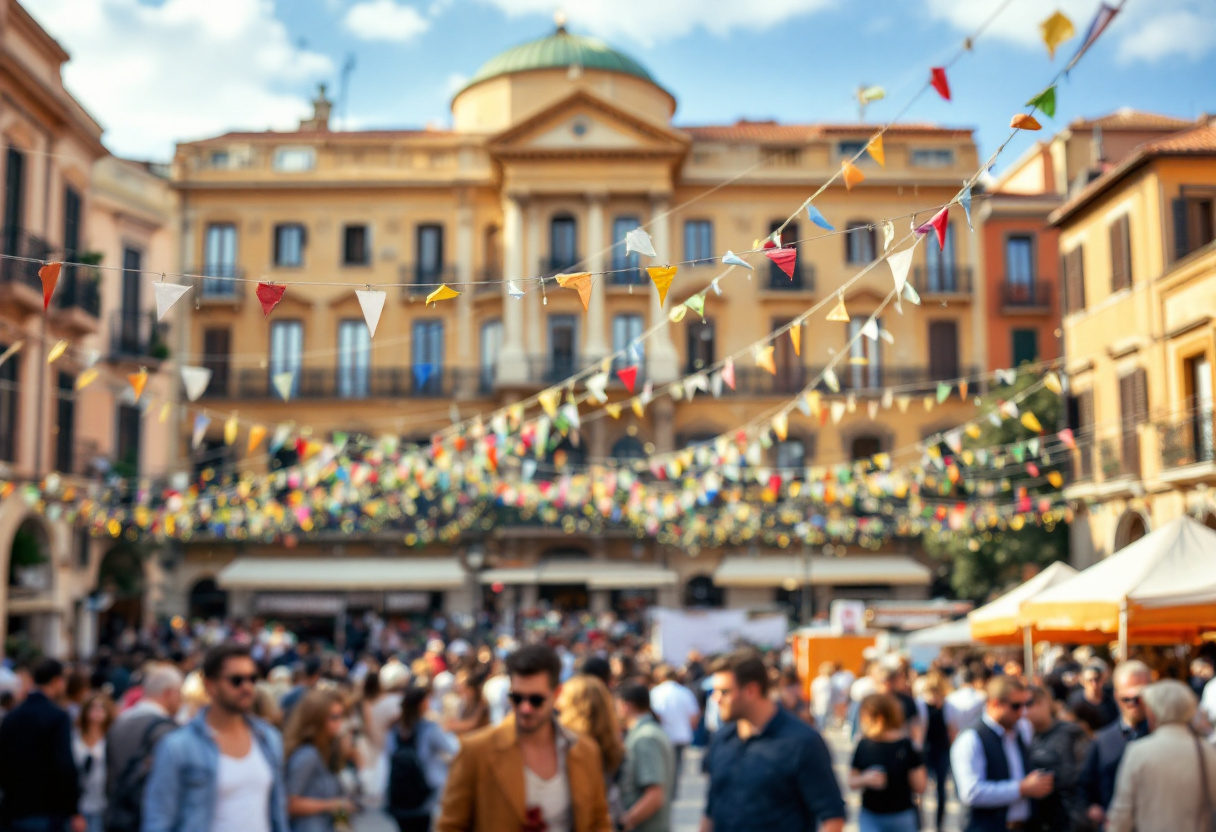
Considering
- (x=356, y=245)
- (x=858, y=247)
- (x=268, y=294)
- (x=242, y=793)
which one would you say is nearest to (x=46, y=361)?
(x=356, y=245)

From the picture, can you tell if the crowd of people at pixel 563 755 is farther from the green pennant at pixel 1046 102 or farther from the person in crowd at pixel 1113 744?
the green pennant at pixel 1046 102

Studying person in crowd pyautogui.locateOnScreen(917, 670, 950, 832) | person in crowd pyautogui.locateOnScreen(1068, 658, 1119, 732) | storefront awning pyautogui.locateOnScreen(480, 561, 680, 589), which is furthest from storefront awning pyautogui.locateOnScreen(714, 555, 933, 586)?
person in crowd pyautogui.locateOnScreen(1068, 658, 1119, 732)

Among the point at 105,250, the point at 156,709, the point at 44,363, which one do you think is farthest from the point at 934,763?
the point at 105,250

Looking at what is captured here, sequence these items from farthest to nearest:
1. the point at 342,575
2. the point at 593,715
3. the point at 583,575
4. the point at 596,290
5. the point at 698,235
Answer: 1. the point at 698,235
2. the point at 596,290
3. the point at 342,575
4. the point at 583,575
5. the point at 593,715

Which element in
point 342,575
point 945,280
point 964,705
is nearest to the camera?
point 964,705

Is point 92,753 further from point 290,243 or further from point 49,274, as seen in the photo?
point 290,243

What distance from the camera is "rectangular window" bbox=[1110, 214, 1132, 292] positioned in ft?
76.7

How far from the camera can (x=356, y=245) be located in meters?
37.9

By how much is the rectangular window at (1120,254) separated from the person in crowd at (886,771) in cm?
1777

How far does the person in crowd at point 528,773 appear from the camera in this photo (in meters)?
4.48

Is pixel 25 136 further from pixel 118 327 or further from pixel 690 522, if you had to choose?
pixel 690 522

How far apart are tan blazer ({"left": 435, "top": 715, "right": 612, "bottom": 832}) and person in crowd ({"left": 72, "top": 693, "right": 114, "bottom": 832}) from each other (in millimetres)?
4652

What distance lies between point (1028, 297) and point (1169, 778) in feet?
107

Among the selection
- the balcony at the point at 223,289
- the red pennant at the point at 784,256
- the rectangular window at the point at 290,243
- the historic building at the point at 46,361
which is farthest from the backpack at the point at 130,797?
the rectangular window at the point at 290,243
